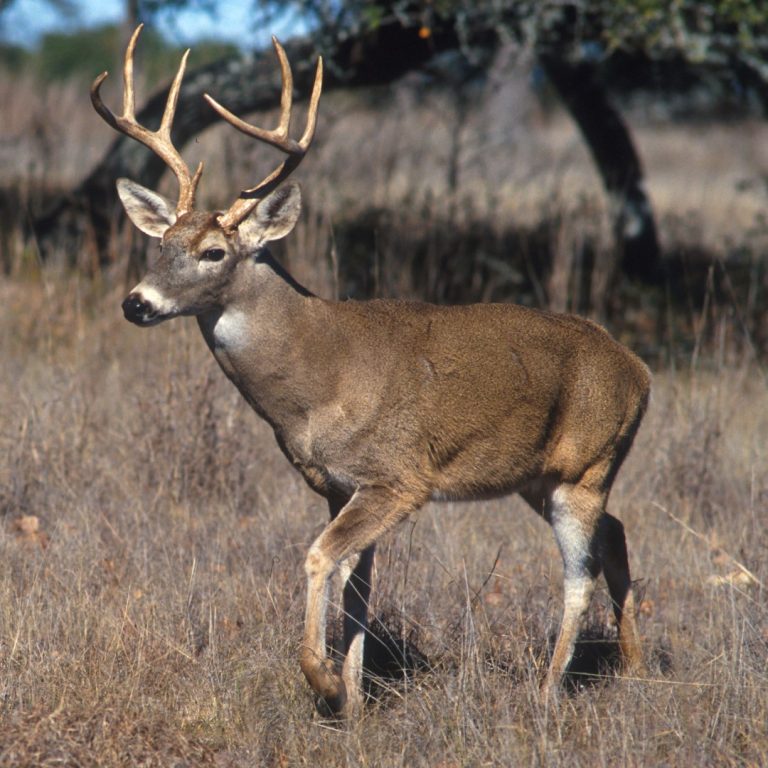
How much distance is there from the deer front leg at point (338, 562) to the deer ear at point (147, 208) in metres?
1.30

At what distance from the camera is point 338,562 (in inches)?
177

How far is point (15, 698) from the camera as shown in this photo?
4.46 meters

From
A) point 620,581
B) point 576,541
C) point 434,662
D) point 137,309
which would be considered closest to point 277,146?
point 137,309

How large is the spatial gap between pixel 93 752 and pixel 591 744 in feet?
5.18

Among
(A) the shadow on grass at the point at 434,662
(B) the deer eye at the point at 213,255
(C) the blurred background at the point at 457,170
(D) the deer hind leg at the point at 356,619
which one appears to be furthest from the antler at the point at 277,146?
(C) the blurred background at the point at 457,170

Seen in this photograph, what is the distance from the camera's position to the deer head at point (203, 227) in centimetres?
462

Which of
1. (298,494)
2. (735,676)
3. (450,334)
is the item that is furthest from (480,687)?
(298,494)

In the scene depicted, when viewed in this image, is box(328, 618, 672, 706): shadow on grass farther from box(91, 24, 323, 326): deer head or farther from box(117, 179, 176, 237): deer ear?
box(117, 179, 176, 237): deer ear

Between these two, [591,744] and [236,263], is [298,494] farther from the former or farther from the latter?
[591,744]

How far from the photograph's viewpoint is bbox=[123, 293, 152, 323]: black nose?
4543mm

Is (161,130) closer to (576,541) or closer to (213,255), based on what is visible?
(213,255)

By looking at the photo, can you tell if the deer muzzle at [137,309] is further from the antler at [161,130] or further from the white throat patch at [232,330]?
the antler at [161,130]

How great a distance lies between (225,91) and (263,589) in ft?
18.9

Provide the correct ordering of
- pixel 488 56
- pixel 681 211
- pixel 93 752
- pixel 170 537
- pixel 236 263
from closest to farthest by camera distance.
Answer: pixel 93 752, pixel 236 263, pixel 170 537, pixel 488 56, pixel 681 211
